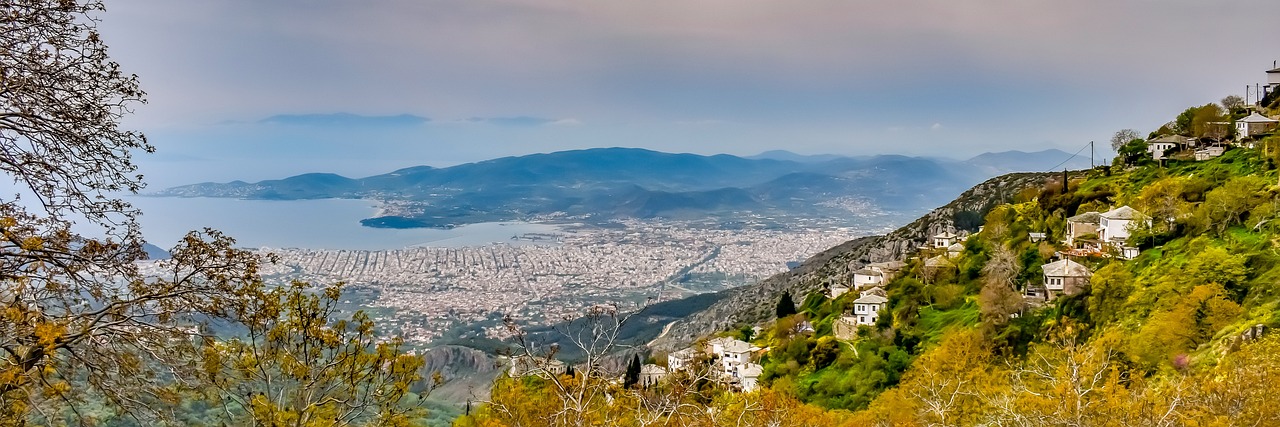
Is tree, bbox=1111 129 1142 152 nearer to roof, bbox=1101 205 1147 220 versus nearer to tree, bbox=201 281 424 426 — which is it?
roof, bbox=1101 205 1147 220

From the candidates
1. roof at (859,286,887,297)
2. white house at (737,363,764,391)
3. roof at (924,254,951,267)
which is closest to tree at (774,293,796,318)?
roof at (859,286,887,297)

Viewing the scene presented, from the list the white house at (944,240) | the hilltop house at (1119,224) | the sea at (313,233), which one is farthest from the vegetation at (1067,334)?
the sea at (313,233)

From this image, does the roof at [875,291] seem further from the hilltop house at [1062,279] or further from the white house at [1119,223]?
the white house at [1119,223]

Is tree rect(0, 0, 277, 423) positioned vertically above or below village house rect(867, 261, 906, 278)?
above

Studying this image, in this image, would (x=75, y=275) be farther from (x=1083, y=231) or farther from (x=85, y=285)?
(x=1083, y=231)

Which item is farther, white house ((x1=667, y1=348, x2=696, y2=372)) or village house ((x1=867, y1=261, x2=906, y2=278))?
village house ((x1=867, y1=261, x2=906, y2=278))

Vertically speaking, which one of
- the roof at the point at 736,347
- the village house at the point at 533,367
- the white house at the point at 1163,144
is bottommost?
the roof at the point at 736,347

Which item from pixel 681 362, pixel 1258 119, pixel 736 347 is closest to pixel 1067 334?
pixel 681 362

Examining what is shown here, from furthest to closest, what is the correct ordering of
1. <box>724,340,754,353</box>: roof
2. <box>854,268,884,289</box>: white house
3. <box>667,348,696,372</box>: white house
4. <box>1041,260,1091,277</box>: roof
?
1. <box>854,268,884,289</box>: white house
2. <box>724,340,754,353</box>: roof
3. <box>1041,260,1091,277</box>: roof
4. <box>667,348,696,372</box>: white house
